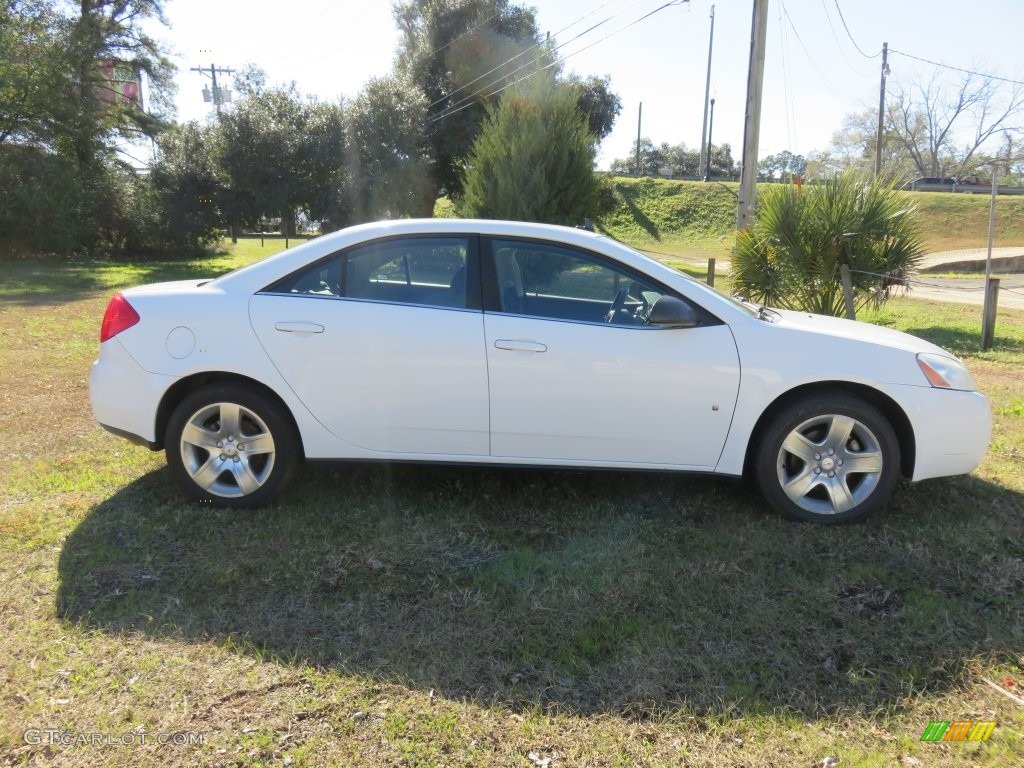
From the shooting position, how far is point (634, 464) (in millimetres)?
4043

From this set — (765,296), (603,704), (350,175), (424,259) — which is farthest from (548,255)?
(350,175)

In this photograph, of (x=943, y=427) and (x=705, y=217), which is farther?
(x=705, y=217)

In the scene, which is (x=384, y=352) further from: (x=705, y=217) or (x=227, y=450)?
(x=705, y=217)

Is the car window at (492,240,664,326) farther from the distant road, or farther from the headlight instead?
the distant road

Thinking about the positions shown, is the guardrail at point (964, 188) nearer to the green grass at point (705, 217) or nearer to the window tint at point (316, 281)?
the green grass at point (705, 217)

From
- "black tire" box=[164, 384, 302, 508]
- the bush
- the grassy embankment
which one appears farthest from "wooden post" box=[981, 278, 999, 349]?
the grassy embankment

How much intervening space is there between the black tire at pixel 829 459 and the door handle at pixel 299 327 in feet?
7.86

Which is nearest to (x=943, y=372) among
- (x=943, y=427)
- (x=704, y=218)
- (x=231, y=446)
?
(x=943, y=427)

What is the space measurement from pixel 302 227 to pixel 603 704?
26650 mm

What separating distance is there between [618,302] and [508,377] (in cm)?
75

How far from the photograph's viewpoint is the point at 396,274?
164 inches

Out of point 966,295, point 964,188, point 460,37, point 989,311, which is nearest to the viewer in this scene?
point 989,311

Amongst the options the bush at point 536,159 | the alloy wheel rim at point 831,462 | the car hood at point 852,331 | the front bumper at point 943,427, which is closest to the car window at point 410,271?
the car hood at point 852,331

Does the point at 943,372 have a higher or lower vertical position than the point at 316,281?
lower
